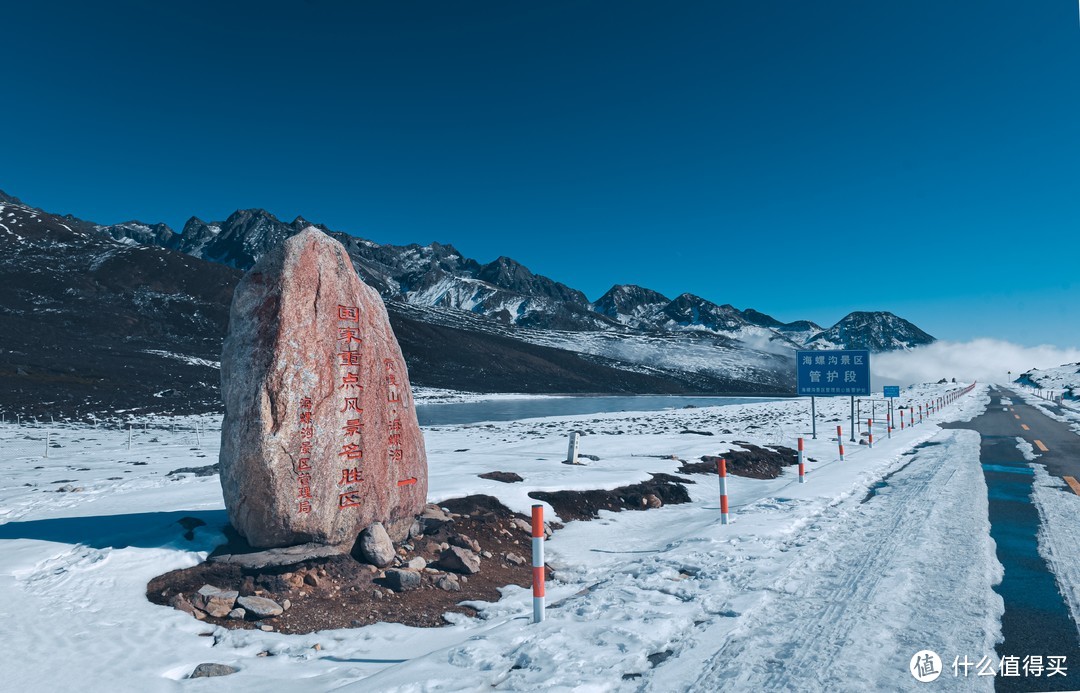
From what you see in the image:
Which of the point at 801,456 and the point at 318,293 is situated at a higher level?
the point at 318,293

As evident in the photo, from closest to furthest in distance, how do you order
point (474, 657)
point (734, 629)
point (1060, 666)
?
point (1060, 666) < point (474, 657) < point (734, 629)

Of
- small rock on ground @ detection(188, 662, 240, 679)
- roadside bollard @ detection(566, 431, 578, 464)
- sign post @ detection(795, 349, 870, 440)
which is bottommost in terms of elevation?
small rock on ground @ detection(188, 662, 240, 679)

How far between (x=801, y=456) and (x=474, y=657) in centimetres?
1013

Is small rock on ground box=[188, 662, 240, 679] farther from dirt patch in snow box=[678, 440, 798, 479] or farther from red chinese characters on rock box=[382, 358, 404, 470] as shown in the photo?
dirt patch in snow box=[678, 440, 798, 479]

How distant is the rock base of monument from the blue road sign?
18.9 metres

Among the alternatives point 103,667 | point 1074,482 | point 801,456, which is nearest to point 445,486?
point 103,667

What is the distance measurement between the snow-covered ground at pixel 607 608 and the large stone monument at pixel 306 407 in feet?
3.81

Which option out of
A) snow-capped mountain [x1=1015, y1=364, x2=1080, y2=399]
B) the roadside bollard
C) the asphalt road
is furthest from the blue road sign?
snow-capped mountain [x1=1015, y1=364, x2=1080, y2=399]

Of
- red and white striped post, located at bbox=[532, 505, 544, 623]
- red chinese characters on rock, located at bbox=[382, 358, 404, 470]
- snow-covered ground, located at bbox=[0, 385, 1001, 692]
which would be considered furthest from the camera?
red chinese characters on rock, located at bbox=[382, 358, 404, 470]

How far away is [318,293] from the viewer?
23.3 feet

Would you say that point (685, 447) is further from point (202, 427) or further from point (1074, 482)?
point (202, 427)
